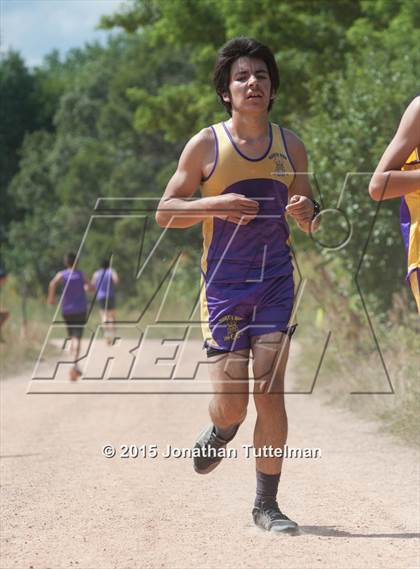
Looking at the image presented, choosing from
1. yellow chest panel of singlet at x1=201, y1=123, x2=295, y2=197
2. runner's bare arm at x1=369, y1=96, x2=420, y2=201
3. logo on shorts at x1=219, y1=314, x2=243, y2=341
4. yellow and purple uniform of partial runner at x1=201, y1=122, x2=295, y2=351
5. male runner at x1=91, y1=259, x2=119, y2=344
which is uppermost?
runner's bare arm at x1=369, y1=96, x2=420, y2=201

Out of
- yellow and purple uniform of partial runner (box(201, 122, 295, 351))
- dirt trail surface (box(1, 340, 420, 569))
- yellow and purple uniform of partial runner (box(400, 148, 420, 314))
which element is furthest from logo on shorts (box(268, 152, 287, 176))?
dirt trail surface (box(1, 340, 420, 569))

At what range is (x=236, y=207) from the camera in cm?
562

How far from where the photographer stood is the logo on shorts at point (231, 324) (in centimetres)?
596

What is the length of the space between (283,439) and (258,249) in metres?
1.02

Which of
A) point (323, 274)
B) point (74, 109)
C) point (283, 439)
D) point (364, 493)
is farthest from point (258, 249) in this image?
point (74, 109)

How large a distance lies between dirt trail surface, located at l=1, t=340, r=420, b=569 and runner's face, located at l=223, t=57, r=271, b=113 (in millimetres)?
2235

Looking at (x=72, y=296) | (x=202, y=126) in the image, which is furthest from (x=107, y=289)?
(x=72, y=296)

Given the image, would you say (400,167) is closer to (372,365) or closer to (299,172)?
(299,172)

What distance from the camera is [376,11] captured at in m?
18.6

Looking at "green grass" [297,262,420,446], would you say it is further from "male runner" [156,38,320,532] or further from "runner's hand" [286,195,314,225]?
"runner's hand" [286,195,314,225]

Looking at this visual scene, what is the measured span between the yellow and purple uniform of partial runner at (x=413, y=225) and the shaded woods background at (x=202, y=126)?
606 centimetres

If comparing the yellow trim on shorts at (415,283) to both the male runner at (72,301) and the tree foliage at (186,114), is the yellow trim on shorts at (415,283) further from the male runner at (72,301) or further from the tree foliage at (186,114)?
the male runner at (72,301)

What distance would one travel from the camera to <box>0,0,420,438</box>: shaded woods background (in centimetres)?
1288

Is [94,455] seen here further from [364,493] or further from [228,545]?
[228,545]
